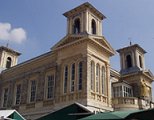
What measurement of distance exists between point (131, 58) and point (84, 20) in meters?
13.4

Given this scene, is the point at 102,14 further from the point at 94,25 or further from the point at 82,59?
the point at 82,59

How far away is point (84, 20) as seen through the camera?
944 inches

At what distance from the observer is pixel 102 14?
26.2 metres

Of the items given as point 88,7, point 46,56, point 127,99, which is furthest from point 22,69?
point 127,99

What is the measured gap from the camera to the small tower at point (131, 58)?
112ft

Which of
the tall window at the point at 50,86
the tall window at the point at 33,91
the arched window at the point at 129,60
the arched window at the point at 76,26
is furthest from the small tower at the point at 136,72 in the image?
the tall window at the point at 33,91

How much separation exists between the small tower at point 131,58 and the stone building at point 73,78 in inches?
165

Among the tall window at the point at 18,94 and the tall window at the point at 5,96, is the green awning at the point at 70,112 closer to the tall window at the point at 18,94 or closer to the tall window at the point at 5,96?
the tall window at the point at 18,94

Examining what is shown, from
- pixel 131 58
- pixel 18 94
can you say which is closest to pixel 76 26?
pixel 18 94

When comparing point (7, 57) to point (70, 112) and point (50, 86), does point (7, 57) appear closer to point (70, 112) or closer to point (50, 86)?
point (50, 86)

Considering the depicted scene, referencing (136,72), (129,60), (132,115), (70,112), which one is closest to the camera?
(132,115)

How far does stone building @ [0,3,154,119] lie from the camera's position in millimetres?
21500

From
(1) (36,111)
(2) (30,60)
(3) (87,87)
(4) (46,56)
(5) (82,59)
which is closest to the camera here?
(3) (87,87)

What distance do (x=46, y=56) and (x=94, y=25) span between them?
6.03 m
